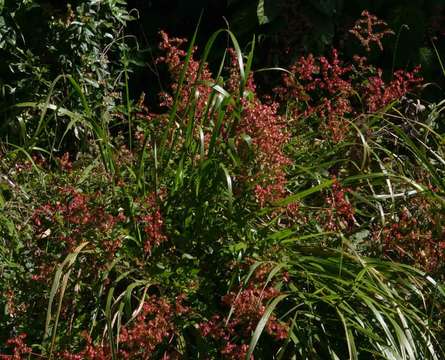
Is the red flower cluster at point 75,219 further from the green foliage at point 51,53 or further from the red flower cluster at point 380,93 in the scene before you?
the green foliage at point 51,53

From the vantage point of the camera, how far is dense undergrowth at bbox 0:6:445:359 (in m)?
3.42

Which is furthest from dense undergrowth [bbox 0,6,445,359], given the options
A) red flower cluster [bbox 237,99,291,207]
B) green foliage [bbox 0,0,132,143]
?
green foliage [bbox 0,0,132,143]

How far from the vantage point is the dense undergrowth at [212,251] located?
11.2 feet

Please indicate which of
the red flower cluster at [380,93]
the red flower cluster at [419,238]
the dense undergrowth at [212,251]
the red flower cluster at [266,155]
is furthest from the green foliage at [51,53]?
the red flower cluster at [419,238]

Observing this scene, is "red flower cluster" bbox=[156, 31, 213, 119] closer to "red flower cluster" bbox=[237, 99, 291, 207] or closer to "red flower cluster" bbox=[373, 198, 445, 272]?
"red flower cluster" bbox=[237, 99, 291, 207]

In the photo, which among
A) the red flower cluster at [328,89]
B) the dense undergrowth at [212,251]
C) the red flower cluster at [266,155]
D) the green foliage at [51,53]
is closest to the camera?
the dense undergrowth at [212,251]

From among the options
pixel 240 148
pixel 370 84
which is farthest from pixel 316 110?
pixel 240 148

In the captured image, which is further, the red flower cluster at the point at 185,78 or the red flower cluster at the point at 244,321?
the red flower cluster at the point at 185,78

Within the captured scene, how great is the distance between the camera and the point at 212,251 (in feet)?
12.3

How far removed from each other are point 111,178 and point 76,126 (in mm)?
1329

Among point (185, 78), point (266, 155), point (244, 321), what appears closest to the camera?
point (244, 321)

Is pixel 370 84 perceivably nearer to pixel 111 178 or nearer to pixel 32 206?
pixel 111 178

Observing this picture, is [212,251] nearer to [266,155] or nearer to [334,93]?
[266,155]

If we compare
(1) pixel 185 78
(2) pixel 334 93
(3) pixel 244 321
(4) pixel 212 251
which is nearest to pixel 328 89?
(2) pixel 334 93
